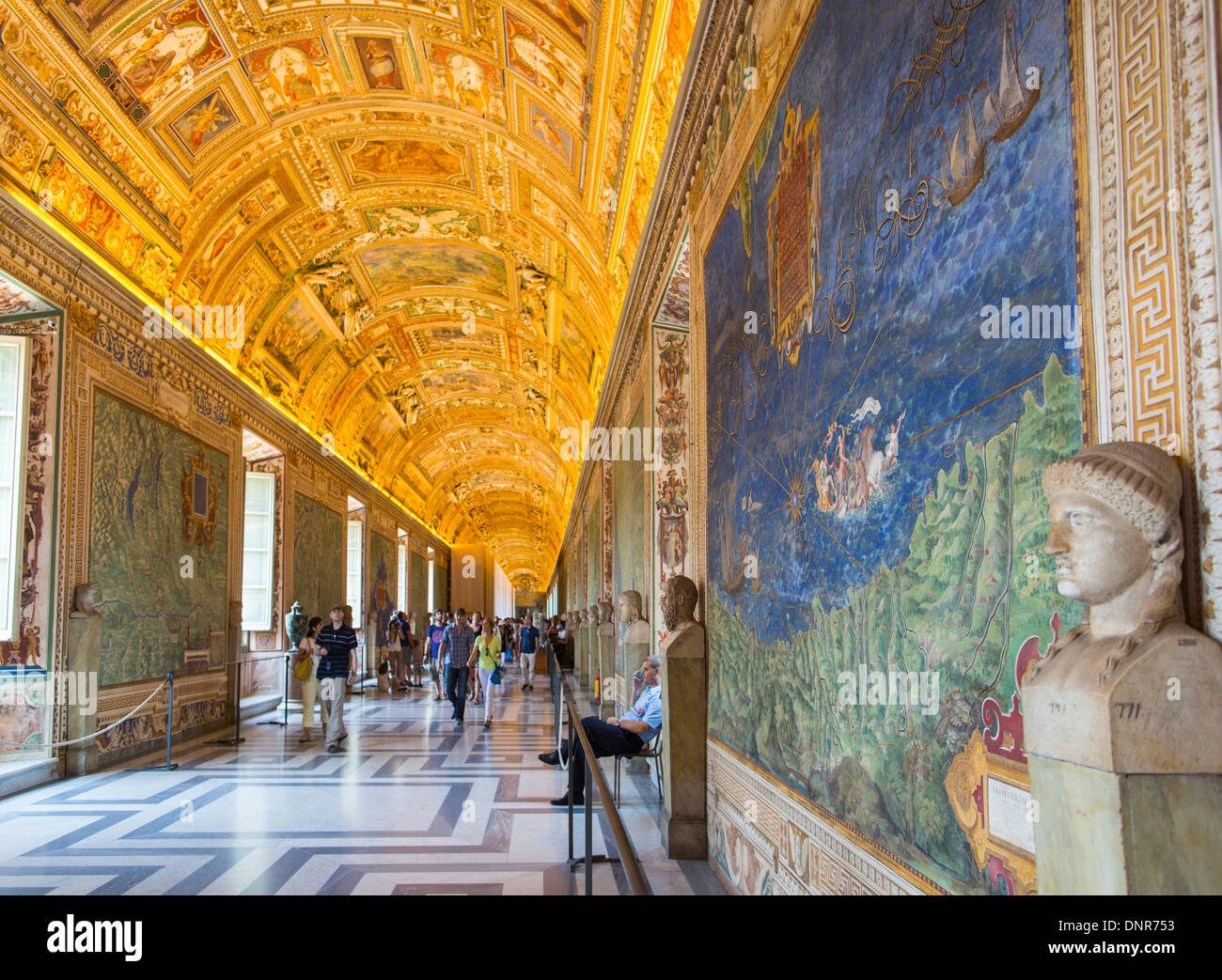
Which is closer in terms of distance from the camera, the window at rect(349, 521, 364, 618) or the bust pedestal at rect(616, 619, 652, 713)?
the bust pedestal at rect(616, 619, 652, 713)

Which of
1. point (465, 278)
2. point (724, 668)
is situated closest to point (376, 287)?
point (465, 278)

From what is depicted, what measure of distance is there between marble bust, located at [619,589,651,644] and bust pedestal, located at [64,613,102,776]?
642cm

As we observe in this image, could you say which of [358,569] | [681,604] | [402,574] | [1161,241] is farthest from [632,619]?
[402,574]

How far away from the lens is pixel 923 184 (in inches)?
114

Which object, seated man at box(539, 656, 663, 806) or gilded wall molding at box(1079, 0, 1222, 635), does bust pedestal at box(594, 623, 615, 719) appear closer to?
seated man at box(539, 656, 663, 806)

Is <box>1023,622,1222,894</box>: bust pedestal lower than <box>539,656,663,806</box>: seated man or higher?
higher

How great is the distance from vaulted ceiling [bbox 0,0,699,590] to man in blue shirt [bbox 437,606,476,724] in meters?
5.84

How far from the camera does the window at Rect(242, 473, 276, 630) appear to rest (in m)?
18.6

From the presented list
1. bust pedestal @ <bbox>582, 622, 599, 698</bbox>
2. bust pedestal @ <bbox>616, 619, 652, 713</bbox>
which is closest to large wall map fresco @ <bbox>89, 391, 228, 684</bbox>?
bust pedestal @ <bbox>616, 619, 652, 713</bbox>

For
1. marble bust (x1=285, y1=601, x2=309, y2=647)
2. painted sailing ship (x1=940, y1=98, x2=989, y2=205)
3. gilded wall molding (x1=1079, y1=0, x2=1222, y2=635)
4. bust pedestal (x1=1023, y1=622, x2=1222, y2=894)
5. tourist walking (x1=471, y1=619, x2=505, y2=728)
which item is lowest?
tourist walking (x1=471, y1=619, x2=505, y2=728)

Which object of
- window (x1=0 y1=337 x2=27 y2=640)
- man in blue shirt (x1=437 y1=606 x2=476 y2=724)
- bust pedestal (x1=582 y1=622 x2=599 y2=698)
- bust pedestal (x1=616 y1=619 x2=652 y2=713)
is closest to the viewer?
window (x1=0 y1=337 x2=27 y2=640)

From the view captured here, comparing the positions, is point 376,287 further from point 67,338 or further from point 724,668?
point 724,668

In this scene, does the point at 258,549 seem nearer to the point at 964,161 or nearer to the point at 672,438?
the point at 672,438

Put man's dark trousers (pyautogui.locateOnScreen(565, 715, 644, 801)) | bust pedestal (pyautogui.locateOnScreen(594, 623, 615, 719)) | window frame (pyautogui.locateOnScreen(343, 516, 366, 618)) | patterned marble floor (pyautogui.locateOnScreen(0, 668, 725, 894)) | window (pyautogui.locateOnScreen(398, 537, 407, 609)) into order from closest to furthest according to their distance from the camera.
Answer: patterned marble floor (pyautogui.locateOnScreen(0, 668, 725, 894))
man's dark trousers (pyautogui.locateOnScreen(565, 715, 644, 801))
bust pedestal (pyautogui.locateOnScreen(594, 623, 615, 719))
window frame (pyautogui.locateOnScreen(343, 516, 366, 618))
window (pyautogui.locateOnScreen(398, 537, 407, 609))
